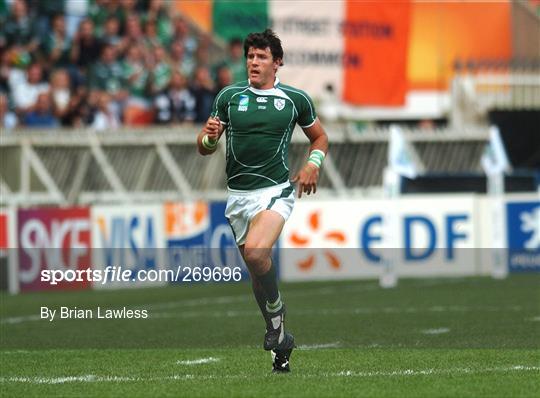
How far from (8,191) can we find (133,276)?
8.76ft

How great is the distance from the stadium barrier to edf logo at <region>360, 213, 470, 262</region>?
1 centimetres

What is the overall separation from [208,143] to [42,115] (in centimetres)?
1353

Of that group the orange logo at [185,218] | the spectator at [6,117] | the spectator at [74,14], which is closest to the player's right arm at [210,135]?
the orange logo at [185,218]

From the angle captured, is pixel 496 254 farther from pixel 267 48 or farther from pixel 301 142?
pixel 267 48

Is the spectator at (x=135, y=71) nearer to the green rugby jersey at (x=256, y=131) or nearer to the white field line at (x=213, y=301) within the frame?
the white field line at (x=213, y=301)

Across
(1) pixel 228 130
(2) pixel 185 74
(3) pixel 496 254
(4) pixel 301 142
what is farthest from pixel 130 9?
(1) pixel 228 130

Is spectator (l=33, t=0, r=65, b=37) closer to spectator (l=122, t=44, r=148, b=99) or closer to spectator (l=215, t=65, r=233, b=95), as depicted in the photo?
spectator (l=122, t=44, r=148, b=99)

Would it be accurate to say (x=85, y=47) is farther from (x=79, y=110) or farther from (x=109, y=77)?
(x=79, y=110)

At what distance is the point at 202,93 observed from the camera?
2508cm

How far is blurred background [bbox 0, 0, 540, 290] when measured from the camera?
23266mm

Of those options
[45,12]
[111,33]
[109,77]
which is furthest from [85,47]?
[45,12]

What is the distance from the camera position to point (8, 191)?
2406 centimetres

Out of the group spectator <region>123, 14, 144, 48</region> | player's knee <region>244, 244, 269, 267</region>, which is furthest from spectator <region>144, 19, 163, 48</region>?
player's knee <region>244, 244, 269, 267</region>

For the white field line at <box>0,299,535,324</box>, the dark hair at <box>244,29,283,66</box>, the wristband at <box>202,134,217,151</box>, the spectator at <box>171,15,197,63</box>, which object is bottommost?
the white field line at <box>0,299,535,324</box>
